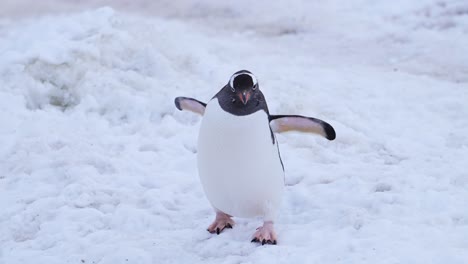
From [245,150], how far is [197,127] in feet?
5.89

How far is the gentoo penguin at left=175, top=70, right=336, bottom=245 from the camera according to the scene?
292 centimetres

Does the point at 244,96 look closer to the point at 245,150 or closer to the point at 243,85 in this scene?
the point at 243,85

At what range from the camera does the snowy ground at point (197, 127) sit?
309 centimetres

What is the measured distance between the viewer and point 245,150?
295 centimetres

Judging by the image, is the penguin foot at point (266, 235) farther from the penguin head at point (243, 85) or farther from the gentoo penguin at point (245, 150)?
the penguin head at point (243, 85)

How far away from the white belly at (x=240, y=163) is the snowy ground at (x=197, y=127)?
0.64 ft

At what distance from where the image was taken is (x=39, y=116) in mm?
4656

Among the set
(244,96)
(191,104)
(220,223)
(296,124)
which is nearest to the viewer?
(244,96)

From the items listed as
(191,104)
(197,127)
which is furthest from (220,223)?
(197,127)

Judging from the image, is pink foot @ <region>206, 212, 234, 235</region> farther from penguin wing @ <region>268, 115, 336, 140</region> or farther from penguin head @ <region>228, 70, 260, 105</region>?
penguin head @ <region>228, 70, 260, 105</region>

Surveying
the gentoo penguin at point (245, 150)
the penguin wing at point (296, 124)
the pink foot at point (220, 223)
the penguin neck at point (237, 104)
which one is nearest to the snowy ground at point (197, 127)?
the pink foot at point (220, 223)

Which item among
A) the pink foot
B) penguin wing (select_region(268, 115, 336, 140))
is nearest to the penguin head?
penguin wing (select_region(268, 115, 336, 140))

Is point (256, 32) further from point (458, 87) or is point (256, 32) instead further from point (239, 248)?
point (239, 248)

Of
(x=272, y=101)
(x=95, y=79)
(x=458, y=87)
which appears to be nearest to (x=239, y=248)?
(x=272, y=101)
